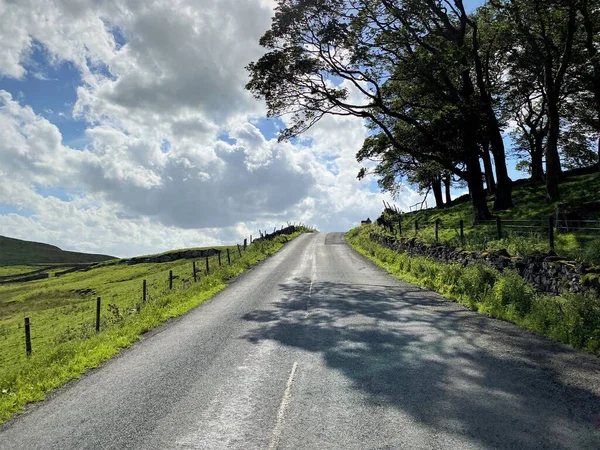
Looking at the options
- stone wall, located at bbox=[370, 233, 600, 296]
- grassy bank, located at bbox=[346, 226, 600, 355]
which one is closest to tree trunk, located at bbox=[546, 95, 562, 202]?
stone wall, located at bbox=[370, 233, 600, 296]

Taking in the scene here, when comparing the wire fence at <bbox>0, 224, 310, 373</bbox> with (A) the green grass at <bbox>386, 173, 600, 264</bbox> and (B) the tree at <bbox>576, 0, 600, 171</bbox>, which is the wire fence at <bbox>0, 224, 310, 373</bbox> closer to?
(A) the green grass at <bbox>386, 173, 600, 264</bbox>

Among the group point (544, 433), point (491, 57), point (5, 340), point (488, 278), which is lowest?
point (5, 340)

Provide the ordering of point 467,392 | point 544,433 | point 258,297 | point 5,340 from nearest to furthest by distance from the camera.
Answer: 1. point 544,433
2. point 467,392
3. point 258,297
4. point 5,340

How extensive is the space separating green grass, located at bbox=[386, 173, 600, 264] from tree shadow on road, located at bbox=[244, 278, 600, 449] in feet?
10.8

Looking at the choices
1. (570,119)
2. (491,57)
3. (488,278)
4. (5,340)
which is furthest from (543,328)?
(570,119)

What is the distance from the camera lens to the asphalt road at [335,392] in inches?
219

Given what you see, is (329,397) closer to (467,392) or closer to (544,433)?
(467,392)

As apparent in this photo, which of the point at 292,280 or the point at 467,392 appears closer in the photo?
the point at 467,392

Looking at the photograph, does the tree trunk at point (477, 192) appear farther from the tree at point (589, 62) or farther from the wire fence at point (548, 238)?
the tree at point (589, 62)

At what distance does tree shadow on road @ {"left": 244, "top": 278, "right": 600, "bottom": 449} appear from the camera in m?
5.63

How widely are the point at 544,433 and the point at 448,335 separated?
4.67 meters

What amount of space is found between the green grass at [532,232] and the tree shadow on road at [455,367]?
330 centimetres

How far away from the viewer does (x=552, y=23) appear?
26.3m

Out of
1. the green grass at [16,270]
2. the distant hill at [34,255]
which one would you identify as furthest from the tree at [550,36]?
the distant hill at [34,255]
